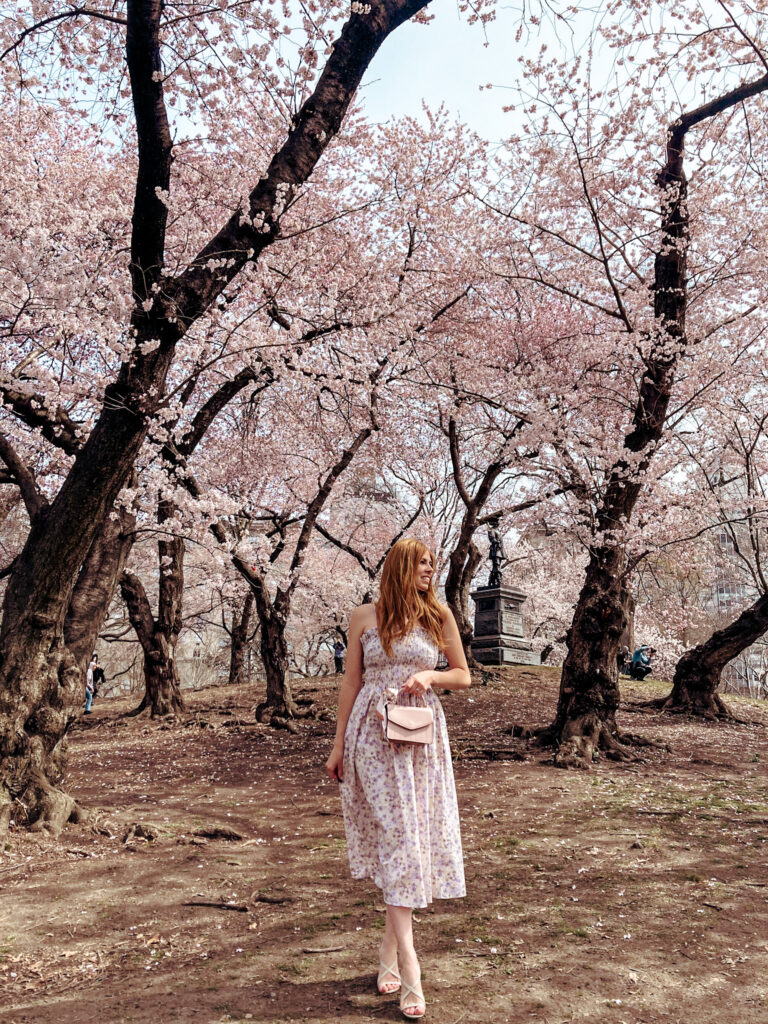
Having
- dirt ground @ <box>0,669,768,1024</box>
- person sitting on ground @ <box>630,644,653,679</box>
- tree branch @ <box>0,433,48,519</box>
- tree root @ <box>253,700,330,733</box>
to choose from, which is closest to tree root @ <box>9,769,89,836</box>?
dirt ground @ <box>0,669,768,1024</box>

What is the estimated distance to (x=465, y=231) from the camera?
12.8 m

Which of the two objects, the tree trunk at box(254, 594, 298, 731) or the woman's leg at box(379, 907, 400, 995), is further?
the tree trunk at box(254, 594, 298, 731)

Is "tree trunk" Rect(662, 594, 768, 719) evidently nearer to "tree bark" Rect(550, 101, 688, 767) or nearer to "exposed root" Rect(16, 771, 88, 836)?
"tree bark" Rect(550, 101, 688, 767)

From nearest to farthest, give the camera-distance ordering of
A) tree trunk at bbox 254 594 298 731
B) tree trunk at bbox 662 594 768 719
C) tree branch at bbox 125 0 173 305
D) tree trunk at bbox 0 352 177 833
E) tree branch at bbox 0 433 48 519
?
tree branch at bbox 125 0 173 305 < tree trunk at bbox 0 352 177 833 < tree branch at bbox 0 433 48 519 < tree trunk at bbox 662 594 768 719 < tree trunk at bbox 254 594 298 731

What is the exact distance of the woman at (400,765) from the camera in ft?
10.7

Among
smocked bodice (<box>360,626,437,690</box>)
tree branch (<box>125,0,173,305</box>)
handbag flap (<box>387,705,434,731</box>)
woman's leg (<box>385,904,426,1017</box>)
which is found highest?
tree branch (<box>125,0,173,305</box>)

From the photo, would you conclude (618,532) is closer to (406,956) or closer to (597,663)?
(597,663)

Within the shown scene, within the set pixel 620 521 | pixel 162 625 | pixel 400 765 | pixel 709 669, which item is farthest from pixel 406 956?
pixel 162 625

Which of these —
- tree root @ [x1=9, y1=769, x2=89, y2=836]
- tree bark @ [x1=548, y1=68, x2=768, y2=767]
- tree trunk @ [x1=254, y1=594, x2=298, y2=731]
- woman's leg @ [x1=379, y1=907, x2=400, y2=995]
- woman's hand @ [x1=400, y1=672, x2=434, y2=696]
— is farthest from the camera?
tree trunk @ [x1=254, y1=594, x2=298, y2=731]

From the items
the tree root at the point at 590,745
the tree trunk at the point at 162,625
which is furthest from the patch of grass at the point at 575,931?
the tree trunk at the point at 162,625

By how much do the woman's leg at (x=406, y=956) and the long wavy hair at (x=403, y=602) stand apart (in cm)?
107

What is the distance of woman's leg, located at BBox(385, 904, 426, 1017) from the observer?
9.91ft

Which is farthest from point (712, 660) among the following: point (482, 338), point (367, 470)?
point (367, 470)

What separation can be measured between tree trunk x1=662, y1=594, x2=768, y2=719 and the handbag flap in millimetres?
11364
